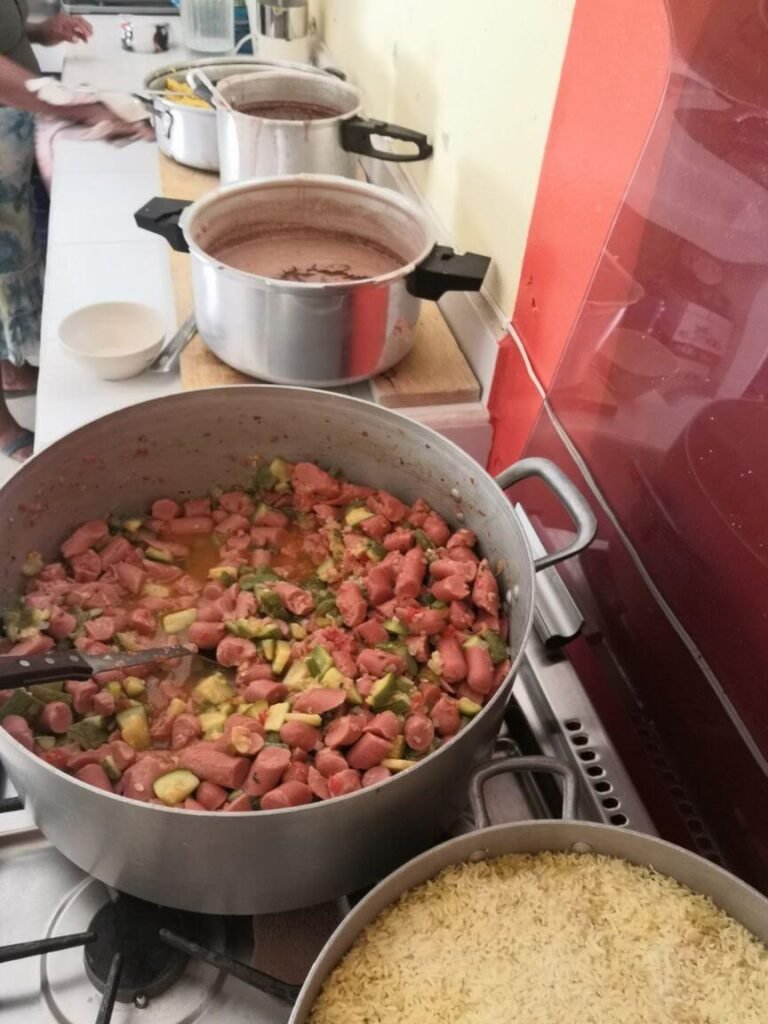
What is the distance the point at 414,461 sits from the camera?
0.94m

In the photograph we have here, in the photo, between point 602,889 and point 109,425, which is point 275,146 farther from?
point 602,889

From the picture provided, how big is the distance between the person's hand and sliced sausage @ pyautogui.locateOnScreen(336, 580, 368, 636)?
6.50 feet

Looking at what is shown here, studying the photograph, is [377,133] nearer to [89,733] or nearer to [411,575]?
[411,575]

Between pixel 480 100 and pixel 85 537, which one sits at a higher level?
pixel 480 100

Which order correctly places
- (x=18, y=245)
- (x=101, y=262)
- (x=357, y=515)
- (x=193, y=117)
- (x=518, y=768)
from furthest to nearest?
(x=18, y=245) → (x=193, y=117) → (x=101, y=262) → (x=357, y=515) → (x=518, y=768)

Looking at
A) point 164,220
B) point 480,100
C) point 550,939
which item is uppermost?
point 480,100

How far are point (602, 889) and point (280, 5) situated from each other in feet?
6.55

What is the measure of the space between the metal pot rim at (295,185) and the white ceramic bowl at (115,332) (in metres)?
0.16

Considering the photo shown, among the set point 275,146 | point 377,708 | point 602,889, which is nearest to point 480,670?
point 377,708

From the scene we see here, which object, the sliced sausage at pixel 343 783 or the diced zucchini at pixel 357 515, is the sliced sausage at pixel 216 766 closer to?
the sliced sausage at pixel 343 783

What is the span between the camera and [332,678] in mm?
765

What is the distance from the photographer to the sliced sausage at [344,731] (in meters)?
0.70

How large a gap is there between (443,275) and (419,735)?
0.58 m

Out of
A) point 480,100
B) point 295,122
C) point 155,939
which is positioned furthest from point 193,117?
point 155,939
